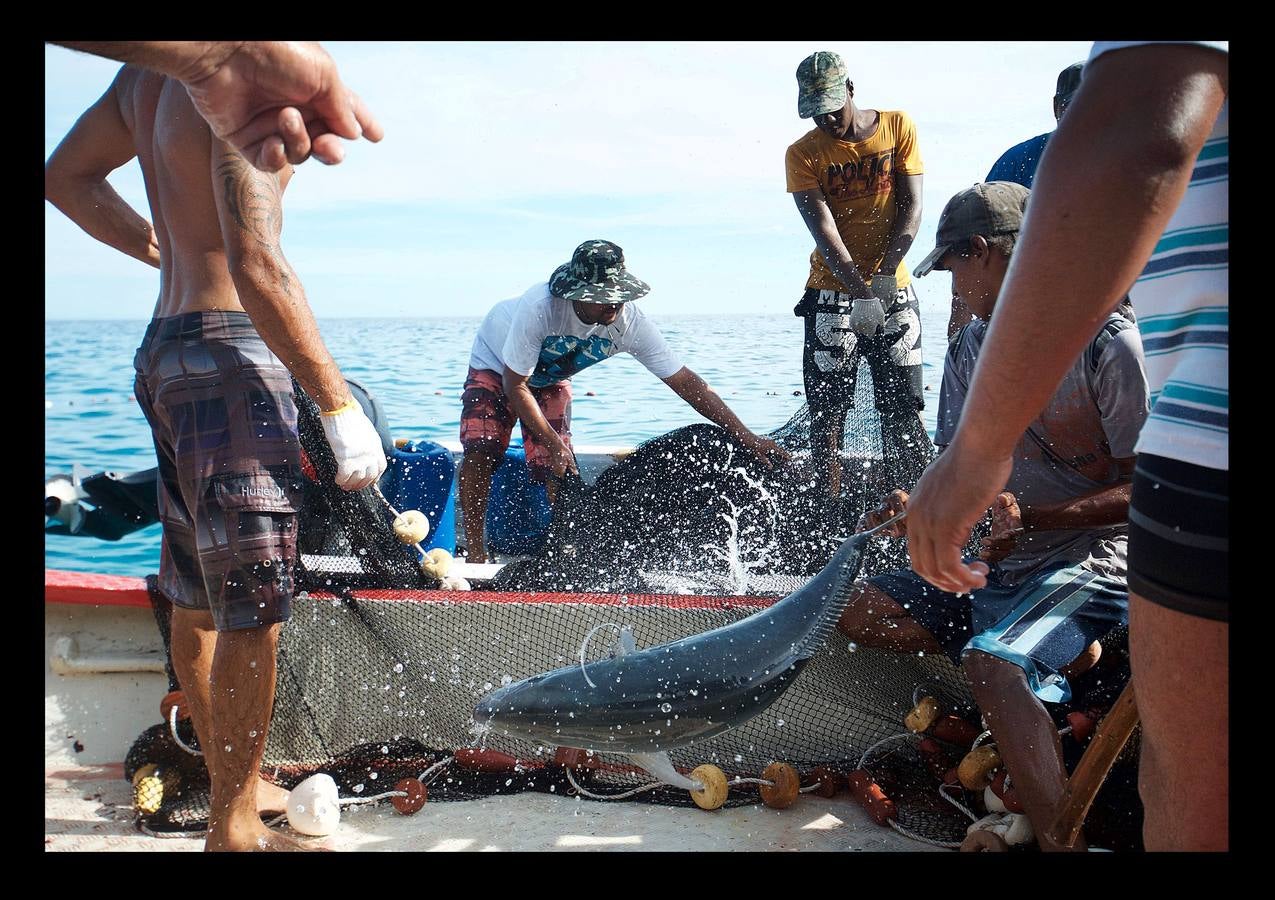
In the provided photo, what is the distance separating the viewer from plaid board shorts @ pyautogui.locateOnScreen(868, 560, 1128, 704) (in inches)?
113

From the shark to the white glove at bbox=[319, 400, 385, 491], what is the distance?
0.85m

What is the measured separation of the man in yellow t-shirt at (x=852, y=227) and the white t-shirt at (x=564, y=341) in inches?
36.7

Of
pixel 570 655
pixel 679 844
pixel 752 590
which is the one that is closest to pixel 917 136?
pixel 752 590

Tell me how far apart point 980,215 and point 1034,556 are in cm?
112

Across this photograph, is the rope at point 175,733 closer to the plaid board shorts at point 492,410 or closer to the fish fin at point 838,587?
the fish fin at point 838,587

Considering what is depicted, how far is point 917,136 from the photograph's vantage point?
5.92 metres

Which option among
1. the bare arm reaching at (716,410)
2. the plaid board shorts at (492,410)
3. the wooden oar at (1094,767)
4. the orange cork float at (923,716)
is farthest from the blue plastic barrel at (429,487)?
the wooden oar at (1094,767)

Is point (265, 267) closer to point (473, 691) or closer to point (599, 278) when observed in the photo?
point (473, 691)

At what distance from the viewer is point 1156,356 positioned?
1730mm

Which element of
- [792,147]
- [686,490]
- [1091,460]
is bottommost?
[686,490]

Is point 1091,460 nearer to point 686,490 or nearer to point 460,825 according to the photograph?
point 686,490

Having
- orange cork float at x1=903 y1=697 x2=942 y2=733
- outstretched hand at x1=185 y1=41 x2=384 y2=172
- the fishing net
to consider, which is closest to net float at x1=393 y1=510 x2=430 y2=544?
the fishing net

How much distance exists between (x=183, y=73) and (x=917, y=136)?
4779 mm

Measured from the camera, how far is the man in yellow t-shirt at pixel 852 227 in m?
5.65
